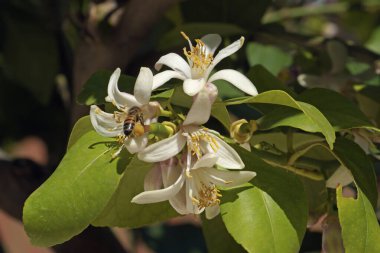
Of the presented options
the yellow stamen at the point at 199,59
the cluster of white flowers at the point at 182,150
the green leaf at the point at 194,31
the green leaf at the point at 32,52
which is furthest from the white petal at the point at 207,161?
the green leaf at the point at 32,52

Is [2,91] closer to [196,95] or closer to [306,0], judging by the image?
[306,0]

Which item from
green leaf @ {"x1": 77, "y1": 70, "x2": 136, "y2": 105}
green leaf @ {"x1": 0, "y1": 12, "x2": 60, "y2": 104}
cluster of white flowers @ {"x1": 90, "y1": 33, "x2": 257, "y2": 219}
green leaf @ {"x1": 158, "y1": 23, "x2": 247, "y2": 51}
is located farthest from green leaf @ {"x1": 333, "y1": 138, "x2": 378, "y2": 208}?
green leaf @ {"x1": 0, "y1": 12, "x2": 60, "y2": 104}

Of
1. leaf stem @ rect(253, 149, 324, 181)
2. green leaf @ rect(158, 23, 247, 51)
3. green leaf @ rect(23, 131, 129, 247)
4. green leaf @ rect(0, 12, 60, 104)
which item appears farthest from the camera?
green leaf @ rect(0, 12, 60, 104)

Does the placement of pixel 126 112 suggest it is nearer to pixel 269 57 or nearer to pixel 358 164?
pixel 358 164

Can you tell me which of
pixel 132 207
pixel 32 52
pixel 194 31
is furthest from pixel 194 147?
pixel 32 52

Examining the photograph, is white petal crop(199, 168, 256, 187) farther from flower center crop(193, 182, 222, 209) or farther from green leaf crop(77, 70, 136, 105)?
green leaf crop(77, 70, 136, 105)
